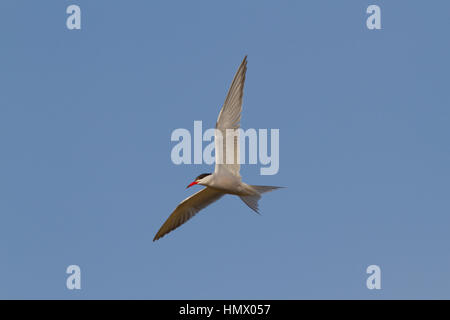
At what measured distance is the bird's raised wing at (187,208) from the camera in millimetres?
11945

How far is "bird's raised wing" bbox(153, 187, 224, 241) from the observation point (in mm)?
11945

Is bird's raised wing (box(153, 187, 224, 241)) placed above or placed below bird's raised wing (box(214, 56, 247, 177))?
below

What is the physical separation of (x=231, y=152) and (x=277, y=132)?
0.92 metres

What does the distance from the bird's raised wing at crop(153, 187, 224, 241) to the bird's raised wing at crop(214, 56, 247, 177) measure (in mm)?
1542

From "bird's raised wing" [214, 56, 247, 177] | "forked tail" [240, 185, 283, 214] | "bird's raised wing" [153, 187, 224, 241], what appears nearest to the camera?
"bird's raised wing" [214, 56, 247, 177]

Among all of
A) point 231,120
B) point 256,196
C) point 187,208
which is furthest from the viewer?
point 187,208

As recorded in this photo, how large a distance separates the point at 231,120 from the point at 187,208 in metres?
2.69

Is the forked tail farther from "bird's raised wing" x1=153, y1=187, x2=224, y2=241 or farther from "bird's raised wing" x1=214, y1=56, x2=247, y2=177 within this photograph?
"bird's raised wing" x1=153, y1=187, x2=224, y2=241

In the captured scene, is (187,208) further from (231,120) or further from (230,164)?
(231,120)

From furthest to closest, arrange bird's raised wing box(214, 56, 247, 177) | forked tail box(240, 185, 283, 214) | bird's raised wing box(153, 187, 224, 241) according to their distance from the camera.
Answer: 1. bird's raised wing box(153, 187, 224, 241)
2. forked tail box(240, 185, 283, 214)
3. bird's raised wing box(214, 56, 247, 177)

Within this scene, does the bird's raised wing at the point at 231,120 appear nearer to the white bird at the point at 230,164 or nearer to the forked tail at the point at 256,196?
the white bird at the point at 230,164

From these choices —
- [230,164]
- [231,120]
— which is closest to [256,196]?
[230,164]

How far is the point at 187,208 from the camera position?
478 inches

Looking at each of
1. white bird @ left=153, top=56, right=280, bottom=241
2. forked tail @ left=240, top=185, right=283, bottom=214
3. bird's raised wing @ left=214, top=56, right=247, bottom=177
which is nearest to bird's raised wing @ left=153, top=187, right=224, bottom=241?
white bird @ left=153, top=56, right=280, bottom=241
